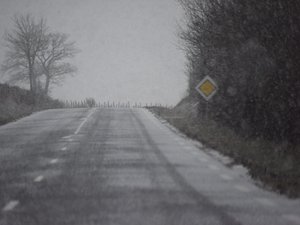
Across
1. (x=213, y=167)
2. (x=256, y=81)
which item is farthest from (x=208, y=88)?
(x=213, y=167)

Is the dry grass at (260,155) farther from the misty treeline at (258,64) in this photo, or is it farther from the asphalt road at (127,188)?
the misty treeline at (258,64)

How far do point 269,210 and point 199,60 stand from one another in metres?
19.4

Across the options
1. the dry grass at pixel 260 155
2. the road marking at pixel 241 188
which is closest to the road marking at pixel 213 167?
the dry grass at pixel 260 155

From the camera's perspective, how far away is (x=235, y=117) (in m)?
21.8

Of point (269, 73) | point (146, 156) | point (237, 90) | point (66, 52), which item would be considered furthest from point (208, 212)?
point (66, 52)

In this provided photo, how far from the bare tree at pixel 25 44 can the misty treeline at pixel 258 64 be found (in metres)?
51.8

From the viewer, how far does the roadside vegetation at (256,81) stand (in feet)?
55.5

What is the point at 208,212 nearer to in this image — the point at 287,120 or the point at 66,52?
the point at 287,120

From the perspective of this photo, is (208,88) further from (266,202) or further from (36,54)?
(36,54)

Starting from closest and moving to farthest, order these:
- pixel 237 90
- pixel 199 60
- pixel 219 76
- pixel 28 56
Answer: pixel 237 90 → pixel 219 76 → pixel 199 60 → pixel 28 56

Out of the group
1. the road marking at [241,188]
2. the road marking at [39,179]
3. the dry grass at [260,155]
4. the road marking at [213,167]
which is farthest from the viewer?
the road marking at [213,167]

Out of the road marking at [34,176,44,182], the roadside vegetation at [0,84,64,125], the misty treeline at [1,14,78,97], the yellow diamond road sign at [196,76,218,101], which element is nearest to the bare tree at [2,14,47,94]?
the misty treeline at [1,14,78,97]

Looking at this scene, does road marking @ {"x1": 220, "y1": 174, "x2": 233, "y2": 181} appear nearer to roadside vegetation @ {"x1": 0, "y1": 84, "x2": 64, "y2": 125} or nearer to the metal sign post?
the metal sign post

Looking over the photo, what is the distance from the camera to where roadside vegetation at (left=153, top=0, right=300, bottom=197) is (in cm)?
1692
